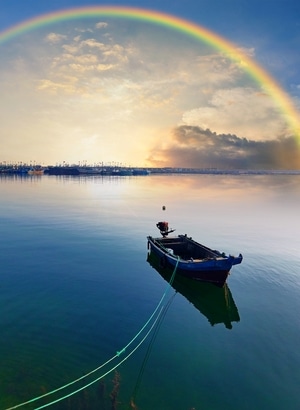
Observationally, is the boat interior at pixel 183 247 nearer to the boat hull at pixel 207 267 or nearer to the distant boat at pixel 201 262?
the distant boat at pixel 201 262

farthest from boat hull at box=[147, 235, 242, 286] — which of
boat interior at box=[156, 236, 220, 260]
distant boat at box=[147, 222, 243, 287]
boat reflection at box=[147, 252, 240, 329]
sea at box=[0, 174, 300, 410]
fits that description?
boat interior at box=[156, 236, 220, 260]

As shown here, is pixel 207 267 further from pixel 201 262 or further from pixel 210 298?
pixel 210 298

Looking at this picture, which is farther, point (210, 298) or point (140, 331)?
point (210, 298)

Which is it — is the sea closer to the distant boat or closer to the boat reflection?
the boat reflection

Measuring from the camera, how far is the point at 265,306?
64.4 ft

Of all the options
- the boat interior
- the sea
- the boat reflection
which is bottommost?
the boat reflection

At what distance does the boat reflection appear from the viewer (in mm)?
18539

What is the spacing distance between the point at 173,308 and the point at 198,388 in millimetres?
7502

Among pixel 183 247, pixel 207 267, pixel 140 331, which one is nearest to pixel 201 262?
pixel 207 267

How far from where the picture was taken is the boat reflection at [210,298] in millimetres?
18539

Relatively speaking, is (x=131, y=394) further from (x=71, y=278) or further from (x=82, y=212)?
(x=82, y=212)

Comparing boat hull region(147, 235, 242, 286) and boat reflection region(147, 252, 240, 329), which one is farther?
boat hull region(147, 235, 242, 286)

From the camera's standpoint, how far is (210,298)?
2139cm

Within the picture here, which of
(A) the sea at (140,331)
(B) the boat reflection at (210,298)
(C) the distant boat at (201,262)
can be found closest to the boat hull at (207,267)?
(C) the distant boat at (201,262)
